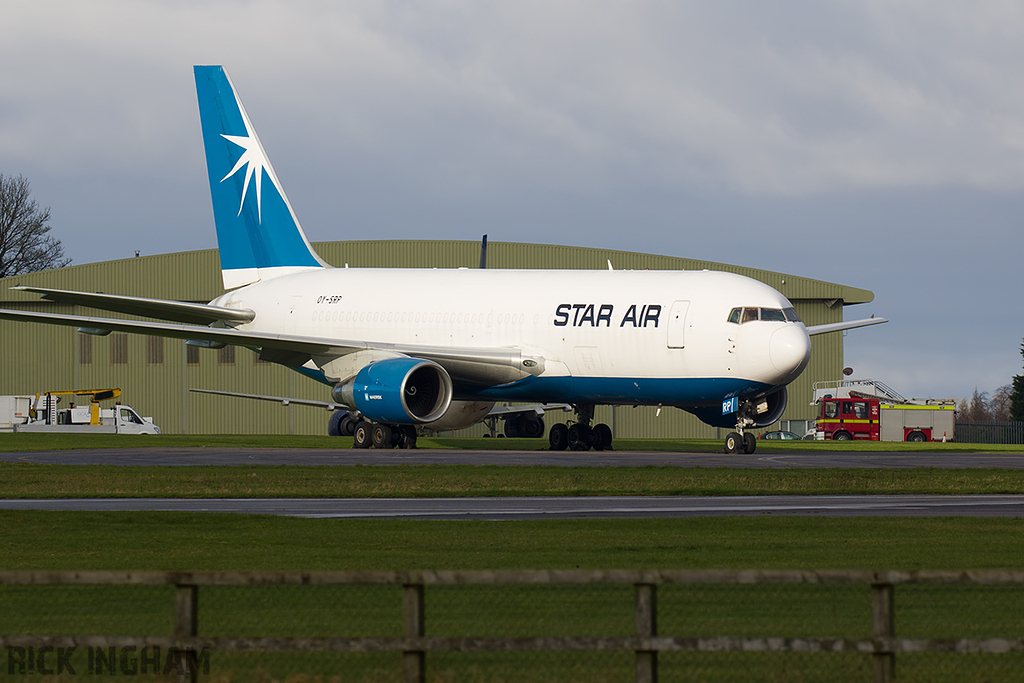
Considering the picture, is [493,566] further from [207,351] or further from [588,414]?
[207,351]

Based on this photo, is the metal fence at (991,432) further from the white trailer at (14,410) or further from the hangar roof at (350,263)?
the white trailer at (14,410)

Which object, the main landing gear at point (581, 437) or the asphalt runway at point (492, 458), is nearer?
the asphalt runway at point (492, 458)

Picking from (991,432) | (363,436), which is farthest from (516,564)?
(991,432)

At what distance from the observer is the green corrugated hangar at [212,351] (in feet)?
216

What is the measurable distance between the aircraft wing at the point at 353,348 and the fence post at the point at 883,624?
2828 centimetres

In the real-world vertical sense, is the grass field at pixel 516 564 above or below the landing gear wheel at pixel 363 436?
below

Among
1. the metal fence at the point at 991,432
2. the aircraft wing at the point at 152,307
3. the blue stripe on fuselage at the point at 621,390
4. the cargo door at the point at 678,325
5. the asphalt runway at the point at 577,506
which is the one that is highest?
the aircraft wing at the point at 152,307

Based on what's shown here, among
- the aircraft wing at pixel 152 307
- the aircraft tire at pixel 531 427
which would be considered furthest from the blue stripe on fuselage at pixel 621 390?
the aircraft tire at pixel 531 427

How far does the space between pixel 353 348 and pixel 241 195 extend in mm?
9333

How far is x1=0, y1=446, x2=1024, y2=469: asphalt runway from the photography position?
94.6ft

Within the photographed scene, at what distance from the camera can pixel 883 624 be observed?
7.16 meters

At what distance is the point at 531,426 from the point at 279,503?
29029 millimetres

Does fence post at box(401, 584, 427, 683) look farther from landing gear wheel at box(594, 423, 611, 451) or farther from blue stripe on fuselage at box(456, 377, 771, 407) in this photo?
landing gear wheel at box(594, 423, 611, 451)

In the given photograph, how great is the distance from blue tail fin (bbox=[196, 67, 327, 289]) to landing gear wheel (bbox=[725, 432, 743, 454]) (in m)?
17.2
